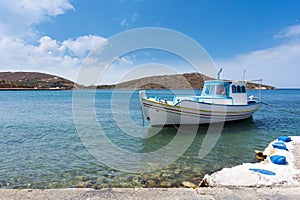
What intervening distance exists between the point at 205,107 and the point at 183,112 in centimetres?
151

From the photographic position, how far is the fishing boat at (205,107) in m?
13.5

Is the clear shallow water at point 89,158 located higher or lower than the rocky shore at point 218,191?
lower

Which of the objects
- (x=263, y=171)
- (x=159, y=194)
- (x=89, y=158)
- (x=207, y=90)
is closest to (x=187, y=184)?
(x=263, y=171)

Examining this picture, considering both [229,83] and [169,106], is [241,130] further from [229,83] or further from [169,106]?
[169,106]

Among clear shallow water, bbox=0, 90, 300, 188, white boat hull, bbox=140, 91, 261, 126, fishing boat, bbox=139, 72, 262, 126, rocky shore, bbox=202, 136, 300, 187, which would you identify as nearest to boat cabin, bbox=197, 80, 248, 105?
fishing boat, bbox=139, 72, 262, 126

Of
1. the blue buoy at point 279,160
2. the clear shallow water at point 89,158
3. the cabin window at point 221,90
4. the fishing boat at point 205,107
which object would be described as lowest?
the clear shallow water at point 89,158

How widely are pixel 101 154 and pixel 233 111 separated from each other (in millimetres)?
10454

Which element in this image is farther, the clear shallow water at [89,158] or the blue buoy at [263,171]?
the clear shallow water at [89,158]

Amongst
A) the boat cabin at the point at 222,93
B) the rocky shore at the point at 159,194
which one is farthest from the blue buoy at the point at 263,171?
the boat cabin at the point at 222,93

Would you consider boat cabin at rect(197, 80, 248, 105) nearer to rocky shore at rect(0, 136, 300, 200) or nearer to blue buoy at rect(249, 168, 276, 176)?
blue buoy at rect(249, 168, 276, 176)

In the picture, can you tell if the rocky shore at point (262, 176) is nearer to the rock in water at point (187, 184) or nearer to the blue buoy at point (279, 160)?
the blue buoy at point (279, 160)

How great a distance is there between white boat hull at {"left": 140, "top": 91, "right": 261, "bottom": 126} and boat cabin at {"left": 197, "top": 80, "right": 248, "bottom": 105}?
0.86m

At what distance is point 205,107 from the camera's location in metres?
13.9

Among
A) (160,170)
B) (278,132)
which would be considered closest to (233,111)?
(278,132)
